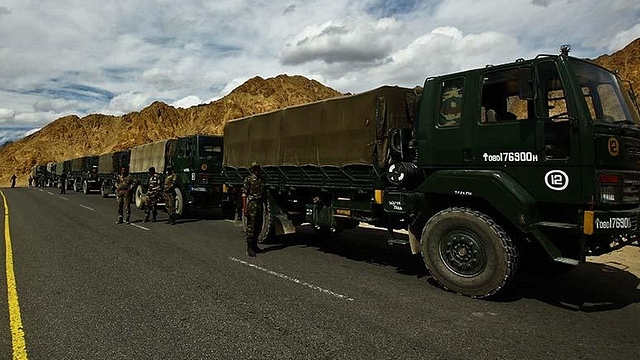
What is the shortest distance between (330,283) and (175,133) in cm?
7049

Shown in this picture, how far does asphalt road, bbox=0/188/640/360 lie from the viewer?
158 inches

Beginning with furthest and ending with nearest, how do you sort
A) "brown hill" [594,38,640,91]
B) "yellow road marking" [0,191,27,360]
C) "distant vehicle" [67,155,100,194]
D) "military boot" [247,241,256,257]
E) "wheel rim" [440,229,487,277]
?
"brown hill" [594,38,640,91], "distant vehicle" [67,155,100,194], "military boot" [247,241,256,257], "wheel rim" [440,229,487,277], "yellow road marking" [0,191,27,360]

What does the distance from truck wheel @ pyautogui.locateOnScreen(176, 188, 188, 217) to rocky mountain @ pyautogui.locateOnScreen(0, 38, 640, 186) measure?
4203cm

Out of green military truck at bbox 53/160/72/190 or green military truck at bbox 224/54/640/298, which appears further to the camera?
green military truck at bbox 53/160/72/190

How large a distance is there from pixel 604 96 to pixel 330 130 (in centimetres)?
413

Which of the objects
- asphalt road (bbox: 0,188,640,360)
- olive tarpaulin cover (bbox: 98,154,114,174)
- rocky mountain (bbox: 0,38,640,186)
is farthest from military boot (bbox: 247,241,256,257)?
rocky mountain (bbox: 0,38,640,186)

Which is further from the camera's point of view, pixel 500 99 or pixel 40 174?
pixel 40 174

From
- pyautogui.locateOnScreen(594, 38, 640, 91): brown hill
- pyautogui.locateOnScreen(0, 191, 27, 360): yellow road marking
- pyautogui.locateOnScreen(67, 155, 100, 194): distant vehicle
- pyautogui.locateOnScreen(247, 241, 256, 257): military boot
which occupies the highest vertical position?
pyautogui.locateOnScreen(594, 38, 640, 91): brown hill

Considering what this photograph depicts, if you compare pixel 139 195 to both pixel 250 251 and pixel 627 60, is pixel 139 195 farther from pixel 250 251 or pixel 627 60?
pixel 627 60

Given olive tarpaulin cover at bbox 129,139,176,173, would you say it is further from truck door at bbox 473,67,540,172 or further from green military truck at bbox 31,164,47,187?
green military truck at bbox 31,164,47,187

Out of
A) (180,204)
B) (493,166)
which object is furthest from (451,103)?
(180,204)

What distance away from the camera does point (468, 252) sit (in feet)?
18.2

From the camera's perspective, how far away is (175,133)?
2835 inches

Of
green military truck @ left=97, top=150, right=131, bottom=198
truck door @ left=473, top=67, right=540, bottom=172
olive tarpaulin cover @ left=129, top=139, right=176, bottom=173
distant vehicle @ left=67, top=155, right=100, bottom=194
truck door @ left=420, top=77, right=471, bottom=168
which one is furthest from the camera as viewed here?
distant vehicle @ left=67, top=155, right=100, bottom=194
